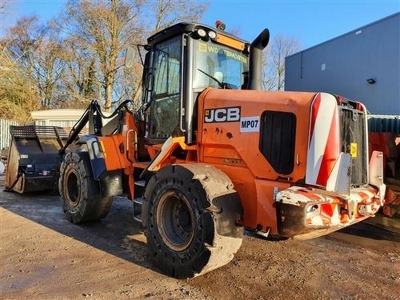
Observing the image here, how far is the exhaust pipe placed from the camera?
4715 mm

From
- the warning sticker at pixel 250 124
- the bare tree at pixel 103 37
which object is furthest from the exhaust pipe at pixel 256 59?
the bare tree at pixel 103 37

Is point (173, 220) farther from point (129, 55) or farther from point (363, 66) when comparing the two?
point (363, 66)

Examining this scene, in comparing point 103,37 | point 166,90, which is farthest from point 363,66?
point 103,37

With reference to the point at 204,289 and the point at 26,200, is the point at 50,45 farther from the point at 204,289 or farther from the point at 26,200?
the point at 204,289

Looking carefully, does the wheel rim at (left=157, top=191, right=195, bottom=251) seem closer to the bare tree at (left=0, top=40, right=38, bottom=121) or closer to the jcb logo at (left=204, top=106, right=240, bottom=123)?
the jcb logo at (left=204, top=106, right=240, bottom=123)

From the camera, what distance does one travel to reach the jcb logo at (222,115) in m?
4.34

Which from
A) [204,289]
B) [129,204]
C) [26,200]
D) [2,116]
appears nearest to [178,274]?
[204,289]

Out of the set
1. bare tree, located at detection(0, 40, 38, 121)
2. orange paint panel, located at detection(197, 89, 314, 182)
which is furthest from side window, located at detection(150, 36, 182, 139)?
bare tree, located at detection(0, 40, 38, 121)

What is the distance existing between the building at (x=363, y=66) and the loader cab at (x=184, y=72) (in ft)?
23.1

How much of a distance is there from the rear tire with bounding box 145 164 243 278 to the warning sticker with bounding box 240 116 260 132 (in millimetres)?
534

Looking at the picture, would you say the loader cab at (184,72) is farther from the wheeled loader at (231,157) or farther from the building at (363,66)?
the building at (363,66)

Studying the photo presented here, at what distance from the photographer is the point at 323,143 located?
375 cm

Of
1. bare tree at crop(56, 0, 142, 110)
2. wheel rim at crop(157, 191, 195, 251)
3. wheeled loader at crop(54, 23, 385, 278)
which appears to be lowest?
wheel rim at crop(157, 191, 195, 251)

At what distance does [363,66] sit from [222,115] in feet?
29.5
